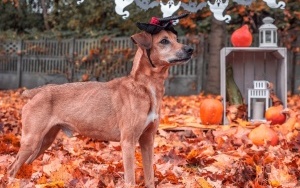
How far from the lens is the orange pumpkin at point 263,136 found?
511 cm

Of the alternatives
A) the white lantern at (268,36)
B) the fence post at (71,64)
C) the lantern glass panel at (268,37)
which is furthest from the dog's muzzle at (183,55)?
the fence post at (71,64)

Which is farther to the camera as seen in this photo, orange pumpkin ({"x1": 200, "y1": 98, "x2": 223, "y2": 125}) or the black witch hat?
orange pumpkin ({"x1": 200, "y1": 98, "x2": 223, "y2": 125})

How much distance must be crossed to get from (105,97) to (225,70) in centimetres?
361

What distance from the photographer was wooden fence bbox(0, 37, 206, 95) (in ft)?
48.1

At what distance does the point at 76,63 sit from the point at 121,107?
13170mm

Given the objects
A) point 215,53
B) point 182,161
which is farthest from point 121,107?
point 215,53

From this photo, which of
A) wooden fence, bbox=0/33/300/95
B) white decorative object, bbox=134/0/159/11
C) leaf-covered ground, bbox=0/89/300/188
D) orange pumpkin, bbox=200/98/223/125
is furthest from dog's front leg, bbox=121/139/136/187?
wooden fence, bbox=0/33/300/95

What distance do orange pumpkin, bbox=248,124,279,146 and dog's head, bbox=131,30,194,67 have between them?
86.4 inches

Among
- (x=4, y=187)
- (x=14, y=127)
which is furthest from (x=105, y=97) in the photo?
(x=14, y=127)

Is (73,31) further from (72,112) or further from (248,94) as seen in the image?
(72,112)

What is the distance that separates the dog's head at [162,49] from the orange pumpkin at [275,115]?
3.25 m

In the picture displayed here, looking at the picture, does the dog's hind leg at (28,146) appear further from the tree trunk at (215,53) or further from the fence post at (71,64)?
the fence post at (71,64)

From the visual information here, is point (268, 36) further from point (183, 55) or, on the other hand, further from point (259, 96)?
point (183, 55)

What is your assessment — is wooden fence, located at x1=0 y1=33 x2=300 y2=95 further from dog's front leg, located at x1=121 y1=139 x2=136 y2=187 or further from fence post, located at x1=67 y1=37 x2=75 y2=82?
dog's front leg, located at x1=121 y1=139 x2=136 y2=187
